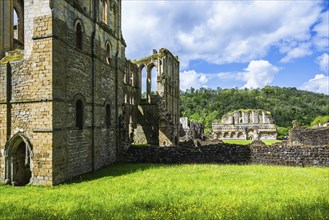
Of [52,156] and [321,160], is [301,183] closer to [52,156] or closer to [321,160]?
[321,160]

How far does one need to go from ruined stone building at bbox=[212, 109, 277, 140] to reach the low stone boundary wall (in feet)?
115

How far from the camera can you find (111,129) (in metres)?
16.0

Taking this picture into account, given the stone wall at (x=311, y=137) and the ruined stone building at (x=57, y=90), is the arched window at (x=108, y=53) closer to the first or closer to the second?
the ruined stone building at (x=57, y=90)

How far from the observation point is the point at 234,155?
16.0m

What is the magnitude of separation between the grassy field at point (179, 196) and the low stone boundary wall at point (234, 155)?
2071 millimetres

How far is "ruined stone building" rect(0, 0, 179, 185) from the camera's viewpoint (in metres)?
10.6

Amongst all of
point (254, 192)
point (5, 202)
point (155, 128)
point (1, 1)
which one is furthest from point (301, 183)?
point (155, 128)

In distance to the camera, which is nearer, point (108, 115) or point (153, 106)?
point (108, 115)

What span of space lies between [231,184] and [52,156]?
699 cm

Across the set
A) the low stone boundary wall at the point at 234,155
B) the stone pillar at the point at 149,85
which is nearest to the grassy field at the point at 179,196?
the low stone boundary wall at the point at 234,155

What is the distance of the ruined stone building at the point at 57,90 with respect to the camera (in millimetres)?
10625

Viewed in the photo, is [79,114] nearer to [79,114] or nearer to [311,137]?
[79,114]

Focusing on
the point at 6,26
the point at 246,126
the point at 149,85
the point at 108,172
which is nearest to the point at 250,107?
the point at 246,126

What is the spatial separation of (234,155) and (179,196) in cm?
827
